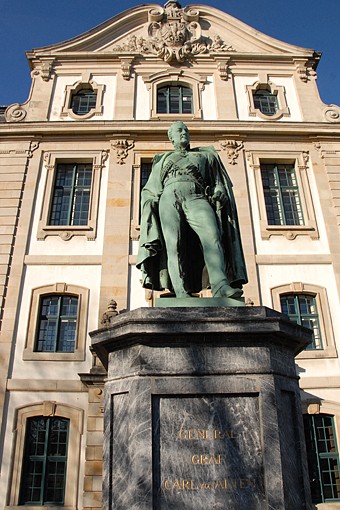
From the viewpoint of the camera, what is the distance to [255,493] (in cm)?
389

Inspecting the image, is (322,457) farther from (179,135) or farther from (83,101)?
(83,101)

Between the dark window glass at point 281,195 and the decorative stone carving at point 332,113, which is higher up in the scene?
the decorative stone carving at point 332,113

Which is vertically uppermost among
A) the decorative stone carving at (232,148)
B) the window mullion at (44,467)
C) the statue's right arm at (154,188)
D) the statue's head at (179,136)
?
the decorative stone carving at (232,148)

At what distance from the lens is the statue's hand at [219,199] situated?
569cm

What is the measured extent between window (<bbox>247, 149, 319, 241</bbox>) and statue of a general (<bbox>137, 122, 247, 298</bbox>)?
9.05m

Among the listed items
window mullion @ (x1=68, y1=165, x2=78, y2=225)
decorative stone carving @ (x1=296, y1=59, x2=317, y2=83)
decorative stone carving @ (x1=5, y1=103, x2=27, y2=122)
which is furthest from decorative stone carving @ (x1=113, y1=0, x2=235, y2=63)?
window mullion @ (x1=68, y1=165, x2=78, y2=225)

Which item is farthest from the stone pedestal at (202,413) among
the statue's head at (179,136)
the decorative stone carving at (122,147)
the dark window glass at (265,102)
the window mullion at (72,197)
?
the dark window glass at (265,102)

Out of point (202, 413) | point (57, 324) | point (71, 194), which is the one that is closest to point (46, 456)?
point (57, 324)

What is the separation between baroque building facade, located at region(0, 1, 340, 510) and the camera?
11883 mm

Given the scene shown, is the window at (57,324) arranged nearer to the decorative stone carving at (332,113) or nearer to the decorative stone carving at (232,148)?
the decorative stone carving at (232,148)

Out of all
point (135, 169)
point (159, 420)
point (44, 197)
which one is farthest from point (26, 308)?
point (159, 420)

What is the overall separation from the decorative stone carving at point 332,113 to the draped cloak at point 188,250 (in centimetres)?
1274

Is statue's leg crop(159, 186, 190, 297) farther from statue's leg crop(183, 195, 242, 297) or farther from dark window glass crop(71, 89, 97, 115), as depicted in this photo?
dark window glass crop(71, 89, 97, 115)

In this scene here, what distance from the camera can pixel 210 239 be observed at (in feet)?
17.5
